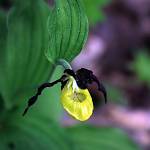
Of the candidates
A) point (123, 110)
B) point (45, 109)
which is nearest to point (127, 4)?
point (123, 110)

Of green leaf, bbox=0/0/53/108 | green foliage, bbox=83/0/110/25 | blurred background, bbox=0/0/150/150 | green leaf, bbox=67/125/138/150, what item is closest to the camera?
green leaf, bbox=0/0/53/108

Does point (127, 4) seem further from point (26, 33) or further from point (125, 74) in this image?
point (26, 33)

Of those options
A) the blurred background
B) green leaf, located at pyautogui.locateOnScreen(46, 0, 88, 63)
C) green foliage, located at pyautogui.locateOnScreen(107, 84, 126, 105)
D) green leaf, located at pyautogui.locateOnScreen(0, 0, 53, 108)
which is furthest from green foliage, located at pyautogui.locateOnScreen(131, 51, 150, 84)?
green leaf, located at pyautogui.locateOnScreen(46, 0, 88, 63)

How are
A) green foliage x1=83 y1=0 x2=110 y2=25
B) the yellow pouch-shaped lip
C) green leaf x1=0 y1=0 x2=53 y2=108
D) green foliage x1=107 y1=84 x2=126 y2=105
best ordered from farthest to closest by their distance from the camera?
green foliage x1=107 y1=84 x2=126 y2=105
green foliage x1=83 y1=0 x2=110 y2=25
green leaf x1=0 y1=0 x2=53 y2=108
the yellow pouch-shaped lip

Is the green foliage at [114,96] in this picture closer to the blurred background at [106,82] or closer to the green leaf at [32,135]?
the blurred background at [106,82]

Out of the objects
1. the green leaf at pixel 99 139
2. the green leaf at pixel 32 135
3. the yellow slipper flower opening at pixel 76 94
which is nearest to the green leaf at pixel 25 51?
the green leaf at pixel 32 135

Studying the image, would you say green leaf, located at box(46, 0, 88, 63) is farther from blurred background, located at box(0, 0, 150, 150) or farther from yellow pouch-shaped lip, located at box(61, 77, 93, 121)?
blurred background, located at box(0, 0, 150, 150)
